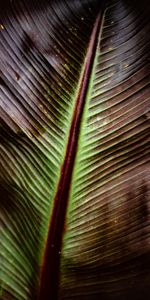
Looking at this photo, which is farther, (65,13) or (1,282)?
(65,13)

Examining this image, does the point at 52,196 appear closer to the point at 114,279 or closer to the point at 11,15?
the point at 114,279

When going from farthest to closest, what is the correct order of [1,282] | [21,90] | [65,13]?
[65,13] → [21,90] → [1,282]

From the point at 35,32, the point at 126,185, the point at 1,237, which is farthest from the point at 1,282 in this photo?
the point at 35,32

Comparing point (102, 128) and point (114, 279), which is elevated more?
point (102, 128)

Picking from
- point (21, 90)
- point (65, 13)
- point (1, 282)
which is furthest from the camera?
point (65, 13)

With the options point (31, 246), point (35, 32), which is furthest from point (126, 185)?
point (35, 32)

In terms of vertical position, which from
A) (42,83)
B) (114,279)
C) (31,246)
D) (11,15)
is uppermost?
(11,15)
